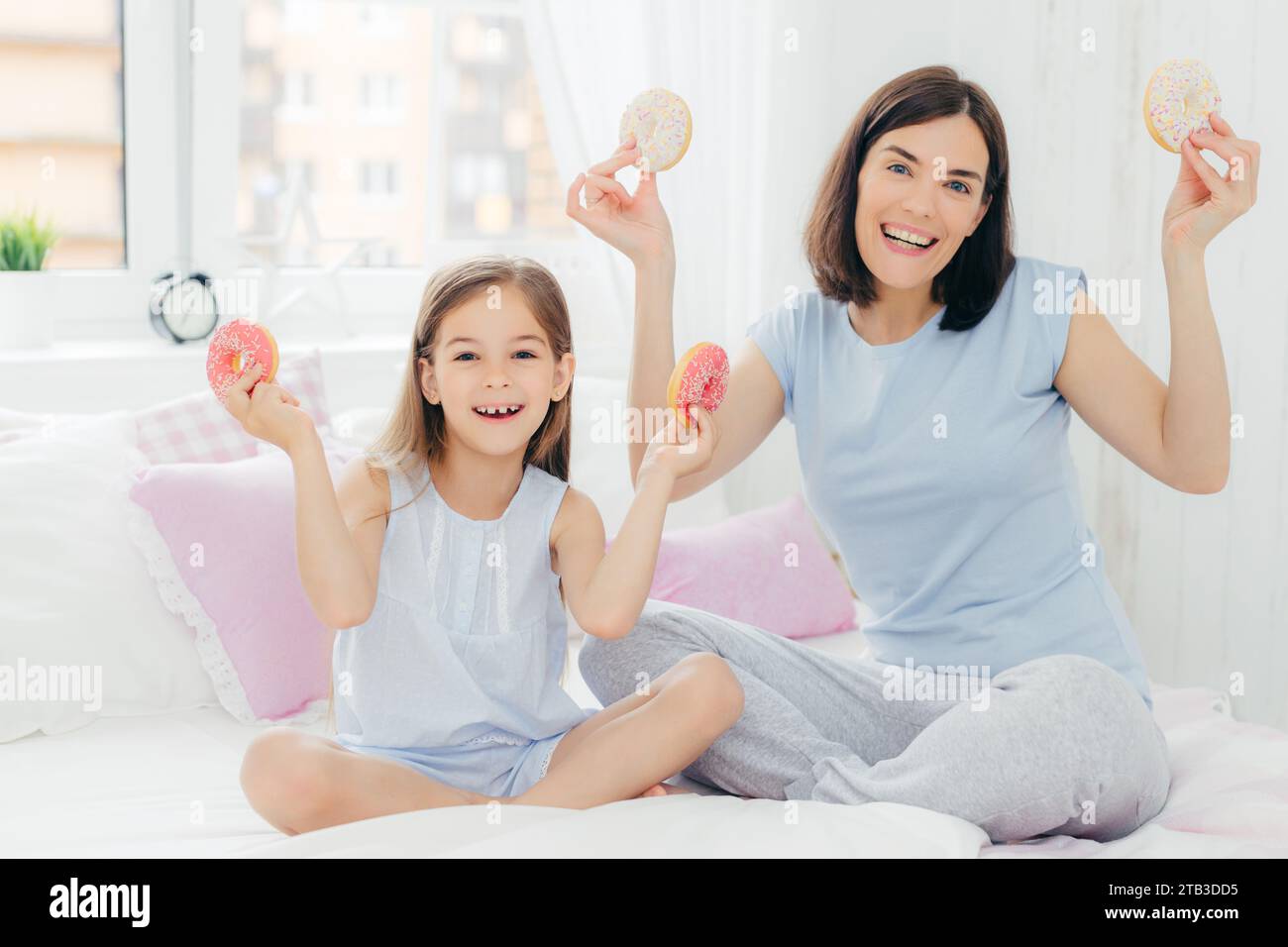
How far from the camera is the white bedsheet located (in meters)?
1.36

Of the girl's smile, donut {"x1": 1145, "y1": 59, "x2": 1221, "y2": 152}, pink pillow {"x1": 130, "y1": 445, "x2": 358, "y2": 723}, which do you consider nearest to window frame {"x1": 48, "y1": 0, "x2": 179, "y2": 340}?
pink pillow {"x1": 130, "y1": 445, "x2": 358, "y2": 723}

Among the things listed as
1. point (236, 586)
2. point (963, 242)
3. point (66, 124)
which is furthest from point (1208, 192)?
point (66, 124)

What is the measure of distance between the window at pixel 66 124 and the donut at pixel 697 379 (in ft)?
5.16

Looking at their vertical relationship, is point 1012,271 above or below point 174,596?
above

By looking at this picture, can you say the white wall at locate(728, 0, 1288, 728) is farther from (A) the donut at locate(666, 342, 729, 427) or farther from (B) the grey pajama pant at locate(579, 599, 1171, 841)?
(A) the donut at locate(666, 342, 729, 427)

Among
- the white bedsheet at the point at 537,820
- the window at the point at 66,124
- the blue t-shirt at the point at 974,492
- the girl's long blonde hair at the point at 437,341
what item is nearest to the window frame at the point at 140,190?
the window at the point at 66,124

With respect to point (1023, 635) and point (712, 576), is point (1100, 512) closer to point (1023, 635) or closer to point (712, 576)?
point (712, 576)

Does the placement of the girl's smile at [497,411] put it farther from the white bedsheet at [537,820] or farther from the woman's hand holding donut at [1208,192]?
the woman's hand holding donut at [1208,192]

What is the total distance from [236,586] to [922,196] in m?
1.07

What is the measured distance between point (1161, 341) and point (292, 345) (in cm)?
172

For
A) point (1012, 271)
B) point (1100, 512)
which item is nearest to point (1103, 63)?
point (1100, 512)

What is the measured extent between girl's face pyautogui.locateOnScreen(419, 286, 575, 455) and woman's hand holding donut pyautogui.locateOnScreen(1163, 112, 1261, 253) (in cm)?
77

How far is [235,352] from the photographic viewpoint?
1.51 meters

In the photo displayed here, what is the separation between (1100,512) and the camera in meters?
2.78
